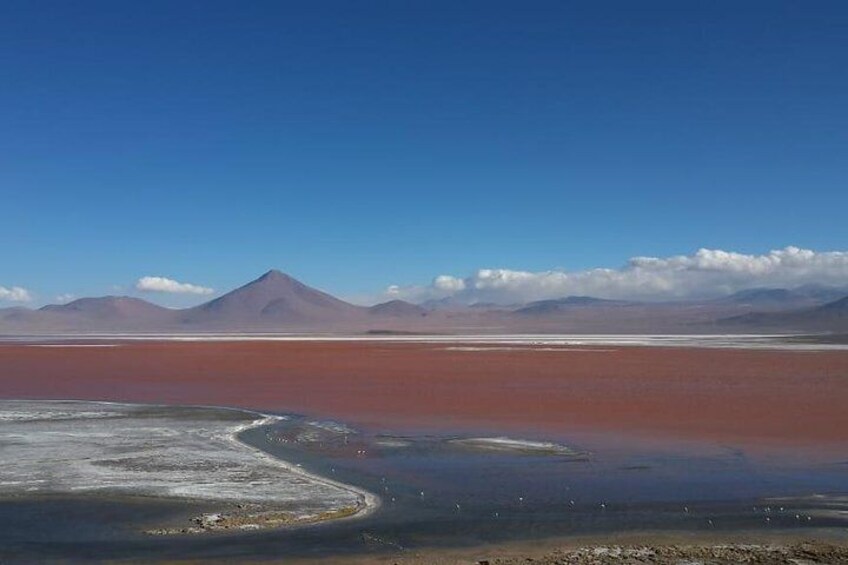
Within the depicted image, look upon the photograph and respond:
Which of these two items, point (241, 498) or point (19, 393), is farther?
point (19, 393)

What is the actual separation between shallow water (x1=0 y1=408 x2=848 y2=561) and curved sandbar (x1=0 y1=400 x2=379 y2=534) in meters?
0.58

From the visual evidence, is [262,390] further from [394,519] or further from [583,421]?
[394,519]

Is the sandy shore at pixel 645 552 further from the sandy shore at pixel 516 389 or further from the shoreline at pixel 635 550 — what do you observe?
the sandy shore at pixel 516 389

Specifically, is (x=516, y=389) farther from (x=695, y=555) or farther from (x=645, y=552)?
(x=695, y=555)

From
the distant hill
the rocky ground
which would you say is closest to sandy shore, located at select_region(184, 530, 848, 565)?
the rocky ground

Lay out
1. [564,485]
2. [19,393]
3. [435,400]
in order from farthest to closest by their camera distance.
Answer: [19,393] → [435,400] → [564,485]

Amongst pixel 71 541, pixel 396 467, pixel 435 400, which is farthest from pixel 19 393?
pixel 71 541

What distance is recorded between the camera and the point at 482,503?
12758 millimetres

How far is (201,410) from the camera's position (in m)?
25.0

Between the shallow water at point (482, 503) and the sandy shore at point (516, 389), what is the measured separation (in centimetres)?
336

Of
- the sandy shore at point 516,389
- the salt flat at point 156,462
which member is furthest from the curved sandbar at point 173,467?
the sandy shore at point 516,389

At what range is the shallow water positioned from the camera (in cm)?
1054

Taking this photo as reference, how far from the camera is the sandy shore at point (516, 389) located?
21.7m

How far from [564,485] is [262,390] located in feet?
62.8
